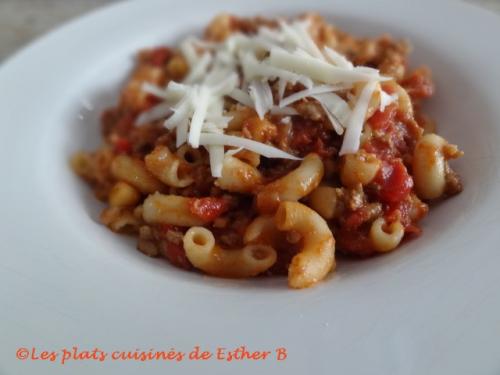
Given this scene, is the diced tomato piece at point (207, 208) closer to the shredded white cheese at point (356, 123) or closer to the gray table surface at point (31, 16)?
the shredded white cheese at point (356, 123)

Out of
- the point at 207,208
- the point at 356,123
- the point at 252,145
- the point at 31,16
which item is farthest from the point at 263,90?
the point at 31,16

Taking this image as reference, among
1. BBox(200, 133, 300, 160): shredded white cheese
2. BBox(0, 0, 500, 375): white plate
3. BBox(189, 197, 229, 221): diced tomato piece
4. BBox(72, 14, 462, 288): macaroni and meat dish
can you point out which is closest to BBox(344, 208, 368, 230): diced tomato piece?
BBox(72, 14, 462, 288): macaroni and meat dish

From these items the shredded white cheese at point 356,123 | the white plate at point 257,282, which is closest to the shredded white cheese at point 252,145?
the shredded white cheese at point 356,123

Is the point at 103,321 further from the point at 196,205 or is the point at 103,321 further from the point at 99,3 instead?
the point at 99,3

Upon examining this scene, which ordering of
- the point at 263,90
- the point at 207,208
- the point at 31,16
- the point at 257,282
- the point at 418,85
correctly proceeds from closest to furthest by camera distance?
the point at 257,282, the point at 207,208, the point at 263,90, the point at 418,85, the point at 31,16

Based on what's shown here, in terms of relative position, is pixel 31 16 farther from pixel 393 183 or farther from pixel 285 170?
pixel 393 183
